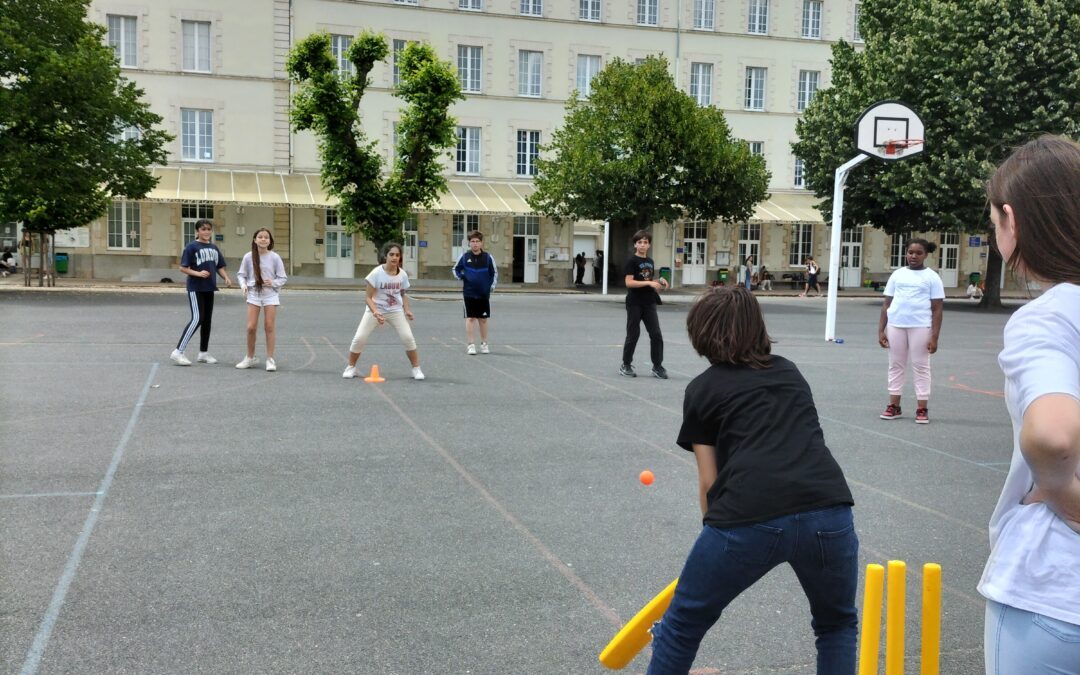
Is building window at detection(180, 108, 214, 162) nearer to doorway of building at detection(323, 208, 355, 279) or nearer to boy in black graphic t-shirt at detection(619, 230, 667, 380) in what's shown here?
doorway of building at detection(323, 208, 355, 279)

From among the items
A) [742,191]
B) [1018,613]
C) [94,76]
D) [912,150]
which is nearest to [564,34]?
[742,191]

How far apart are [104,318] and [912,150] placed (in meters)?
17.6

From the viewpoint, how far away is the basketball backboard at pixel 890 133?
2111 centimetres

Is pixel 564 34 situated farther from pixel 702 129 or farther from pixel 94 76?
pixel 94 76

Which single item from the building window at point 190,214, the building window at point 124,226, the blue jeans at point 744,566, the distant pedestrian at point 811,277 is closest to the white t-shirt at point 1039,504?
the blue jeans at point 744,566

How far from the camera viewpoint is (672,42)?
48500 millimetres

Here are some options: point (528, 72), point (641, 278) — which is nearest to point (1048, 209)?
point (641, 278)

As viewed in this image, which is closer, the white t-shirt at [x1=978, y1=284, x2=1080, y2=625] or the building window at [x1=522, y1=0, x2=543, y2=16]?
the white t-shirt at [x1=978, y1=284, x2=1080, y2=625]

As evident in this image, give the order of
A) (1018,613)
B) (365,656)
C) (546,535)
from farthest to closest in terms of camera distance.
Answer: (546,535)
(365,656)
(1018,613)

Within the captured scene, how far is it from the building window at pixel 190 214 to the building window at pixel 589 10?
19670 millimetres

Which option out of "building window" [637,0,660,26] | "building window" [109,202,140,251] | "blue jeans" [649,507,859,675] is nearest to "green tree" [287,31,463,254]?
"building window" [109,202,140,251]

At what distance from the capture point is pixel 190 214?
144ft

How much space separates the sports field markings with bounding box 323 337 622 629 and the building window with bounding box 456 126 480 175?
38.6m

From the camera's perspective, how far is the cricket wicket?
2.73 meters
